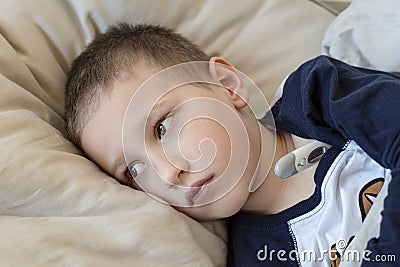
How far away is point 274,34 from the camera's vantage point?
1.07m

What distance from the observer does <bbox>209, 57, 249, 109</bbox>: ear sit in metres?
0.90

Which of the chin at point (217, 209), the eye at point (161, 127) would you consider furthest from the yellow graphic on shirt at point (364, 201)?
the eye at point (161, 127)

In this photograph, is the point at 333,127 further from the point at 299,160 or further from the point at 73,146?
the point at 73,146

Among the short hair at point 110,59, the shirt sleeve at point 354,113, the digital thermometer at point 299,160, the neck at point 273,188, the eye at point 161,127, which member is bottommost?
the neck at point 273,188

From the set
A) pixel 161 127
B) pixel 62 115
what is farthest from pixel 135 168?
pixel 62 115

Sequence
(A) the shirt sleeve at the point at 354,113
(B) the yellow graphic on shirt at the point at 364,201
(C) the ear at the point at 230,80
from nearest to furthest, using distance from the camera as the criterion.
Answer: (A) the shirt sleeve at the point at 354,113, (B) the yellow graphic on shirt at the point at 364,201, (C) the ear at the point at 230,80

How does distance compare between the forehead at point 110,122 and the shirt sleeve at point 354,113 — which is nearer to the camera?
the shirt sleeve at point 354,113

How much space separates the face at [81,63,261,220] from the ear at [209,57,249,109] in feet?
0.12

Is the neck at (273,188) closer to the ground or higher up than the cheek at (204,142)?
closer to the ground

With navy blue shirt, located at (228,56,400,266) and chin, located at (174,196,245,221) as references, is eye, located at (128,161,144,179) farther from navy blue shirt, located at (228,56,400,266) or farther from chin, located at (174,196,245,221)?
navy blue shirt, located at (228,56,400,266)

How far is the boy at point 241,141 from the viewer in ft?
2.62

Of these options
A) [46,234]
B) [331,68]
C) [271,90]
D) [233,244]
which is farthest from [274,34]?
[46,234]

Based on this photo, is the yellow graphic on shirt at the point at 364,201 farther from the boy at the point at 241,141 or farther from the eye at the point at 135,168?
the eye at the point at 135,168

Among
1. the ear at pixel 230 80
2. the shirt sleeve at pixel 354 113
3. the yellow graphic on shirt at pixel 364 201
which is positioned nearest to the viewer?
the shirt sleeve at pixel 354 113
